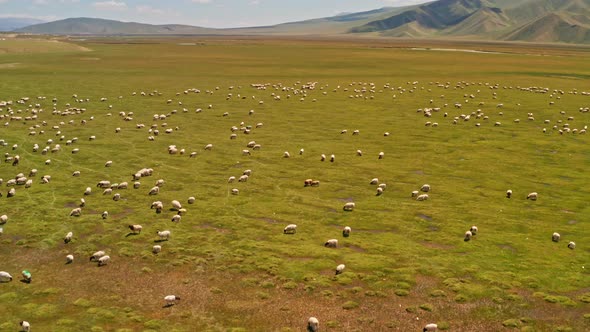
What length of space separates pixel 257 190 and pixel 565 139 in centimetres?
2909

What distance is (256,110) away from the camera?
175ft

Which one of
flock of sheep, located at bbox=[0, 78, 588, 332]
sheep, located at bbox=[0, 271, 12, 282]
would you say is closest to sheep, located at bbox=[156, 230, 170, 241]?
flock of sheep, located at bbox=[0, 78, 588, 332]

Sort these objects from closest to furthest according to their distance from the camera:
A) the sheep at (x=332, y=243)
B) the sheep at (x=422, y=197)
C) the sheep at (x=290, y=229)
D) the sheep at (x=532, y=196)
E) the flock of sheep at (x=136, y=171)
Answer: the sheep at (x=332, y=243)
the flock of sheep at (x=136, y=171)
the sheep at (x=290, y=229)
the sheep at (x=422, y=197)
the sheep at (x=532, y=196)

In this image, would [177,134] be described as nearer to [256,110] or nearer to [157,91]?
[256,110]

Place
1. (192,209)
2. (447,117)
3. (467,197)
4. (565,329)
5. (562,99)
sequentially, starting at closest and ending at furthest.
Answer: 1. (565,329)
2. (192,209)
3. (467,197)
4. (447,117)
5. (562,99)

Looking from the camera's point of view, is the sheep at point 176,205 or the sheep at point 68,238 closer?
the sheep at point 68,238

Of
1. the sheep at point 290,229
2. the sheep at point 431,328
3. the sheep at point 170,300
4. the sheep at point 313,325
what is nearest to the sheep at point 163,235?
the sheep at point 170,300

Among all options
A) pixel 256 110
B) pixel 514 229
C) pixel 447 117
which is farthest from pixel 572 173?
pixel 256 110

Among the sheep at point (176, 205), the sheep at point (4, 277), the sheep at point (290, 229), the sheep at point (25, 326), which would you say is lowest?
the sheep at point (25, 326)

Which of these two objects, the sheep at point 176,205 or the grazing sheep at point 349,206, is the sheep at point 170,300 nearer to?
the sheep at point 176,205

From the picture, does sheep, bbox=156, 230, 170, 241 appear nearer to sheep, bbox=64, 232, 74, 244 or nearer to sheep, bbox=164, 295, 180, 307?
sheep, bbox=64, 232, 74, 244

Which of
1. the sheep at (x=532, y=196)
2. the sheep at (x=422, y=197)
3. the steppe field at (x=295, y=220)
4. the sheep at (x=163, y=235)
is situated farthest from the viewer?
the sheep at (x=532, y=196)

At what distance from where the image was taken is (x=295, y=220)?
23.7 m

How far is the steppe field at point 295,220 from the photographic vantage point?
646 inches
